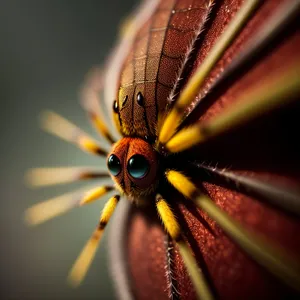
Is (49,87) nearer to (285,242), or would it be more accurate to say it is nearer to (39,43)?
(39,43)

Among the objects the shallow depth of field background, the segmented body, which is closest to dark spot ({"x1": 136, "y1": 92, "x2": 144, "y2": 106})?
the segmented body

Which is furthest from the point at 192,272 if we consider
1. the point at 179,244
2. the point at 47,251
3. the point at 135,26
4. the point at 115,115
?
the point at 47,251

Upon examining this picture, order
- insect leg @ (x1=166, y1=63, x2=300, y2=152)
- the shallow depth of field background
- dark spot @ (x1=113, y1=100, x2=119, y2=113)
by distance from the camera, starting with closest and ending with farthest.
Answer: insect leg @ (x1=166, y1=63, x2=300, y2=152) < dark spot @ (x1=113, y1=100, x2=119, y2=113) < the shallow depth of field background

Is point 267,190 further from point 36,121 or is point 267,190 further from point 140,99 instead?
point 36,121

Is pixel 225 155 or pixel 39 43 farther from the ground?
pixel 39 43

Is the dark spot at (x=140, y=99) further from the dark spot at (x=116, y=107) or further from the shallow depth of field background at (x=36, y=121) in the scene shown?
the shallow depth of field background at (x=36, y=121)

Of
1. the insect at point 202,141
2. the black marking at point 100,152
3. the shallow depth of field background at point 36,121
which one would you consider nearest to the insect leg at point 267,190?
the insect at point 202,141

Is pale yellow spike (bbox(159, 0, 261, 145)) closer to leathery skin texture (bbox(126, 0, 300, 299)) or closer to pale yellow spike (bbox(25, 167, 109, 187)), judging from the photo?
leathery skin texture (bbox(126, 0, 300, 299))
